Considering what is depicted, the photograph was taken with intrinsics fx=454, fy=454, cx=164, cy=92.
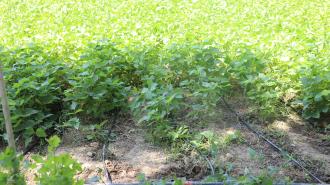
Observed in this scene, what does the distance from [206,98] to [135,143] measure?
0.67 m

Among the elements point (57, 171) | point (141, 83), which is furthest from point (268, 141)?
point (57, 171)

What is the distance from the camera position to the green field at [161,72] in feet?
11.3

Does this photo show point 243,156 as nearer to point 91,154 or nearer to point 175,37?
point 91,154

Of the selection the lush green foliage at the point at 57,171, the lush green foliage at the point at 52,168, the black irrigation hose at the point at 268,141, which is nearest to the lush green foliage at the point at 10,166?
the lush green foliage at the point at 52,168

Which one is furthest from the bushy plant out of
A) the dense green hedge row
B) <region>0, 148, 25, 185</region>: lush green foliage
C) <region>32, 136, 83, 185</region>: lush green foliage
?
<region>32, 136, 83, 185</region>: lush green foliage

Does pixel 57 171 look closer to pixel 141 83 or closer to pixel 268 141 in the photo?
pixel 268 141

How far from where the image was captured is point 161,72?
379 cm

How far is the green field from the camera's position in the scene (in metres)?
3.43

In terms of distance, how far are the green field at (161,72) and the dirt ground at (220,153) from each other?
12cm

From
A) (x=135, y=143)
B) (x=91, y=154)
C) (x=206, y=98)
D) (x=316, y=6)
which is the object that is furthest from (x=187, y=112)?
(x=316, y=6)

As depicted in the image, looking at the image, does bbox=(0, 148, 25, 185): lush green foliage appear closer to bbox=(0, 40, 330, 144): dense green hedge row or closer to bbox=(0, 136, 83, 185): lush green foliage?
bbox=(0, 136, 83, 185): lush green foliage

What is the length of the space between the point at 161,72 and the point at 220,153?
102cm

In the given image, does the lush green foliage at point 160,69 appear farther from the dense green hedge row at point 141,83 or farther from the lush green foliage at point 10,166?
the lush green foliage at point 10,166

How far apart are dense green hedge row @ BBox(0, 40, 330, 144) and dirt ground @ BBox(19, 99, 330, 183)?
14cm
